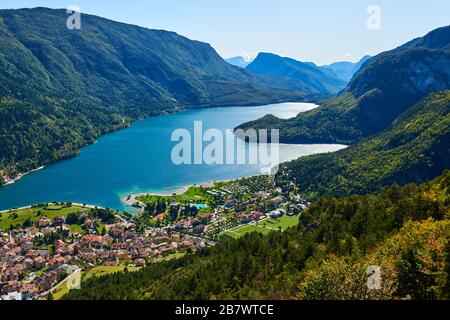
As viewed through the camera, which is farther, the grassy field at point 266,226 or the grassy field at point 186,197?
the grassy field at point 186,197

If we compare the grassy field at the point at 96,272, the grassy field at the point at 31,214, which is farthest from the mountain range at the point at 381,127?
the grassy field at the point at 96,272

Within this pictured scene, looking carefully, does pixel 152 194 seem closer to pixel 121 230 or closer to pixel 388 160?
pixel 121 230

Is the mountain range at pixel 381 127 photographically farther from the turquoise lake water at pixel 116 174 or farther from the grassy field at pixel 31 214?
the grassy field at pixel 31 214

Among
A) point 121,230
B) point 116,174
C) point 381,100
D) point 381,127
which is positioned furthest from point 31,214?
point 381,100

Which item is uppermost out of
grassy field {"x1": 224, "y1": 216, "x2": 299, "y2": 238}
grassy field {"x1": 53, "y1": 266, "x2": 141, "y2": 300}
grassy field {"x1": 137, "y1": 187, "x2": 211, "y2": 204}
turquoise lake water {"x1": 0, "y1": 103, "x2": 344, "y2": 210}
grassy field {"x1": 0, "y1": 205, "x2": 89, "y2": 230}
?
turquoise lake water {"x1": 0, "y1": 103, "x2": 344, "y2": 210}

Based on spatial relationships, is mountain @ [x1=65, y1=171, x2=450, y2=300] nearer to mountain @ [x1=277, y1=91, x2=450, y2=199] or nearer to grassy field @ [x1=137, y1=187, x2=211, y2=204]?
grassy field @ [x1=137, y1=187, x2=211, y2=204]

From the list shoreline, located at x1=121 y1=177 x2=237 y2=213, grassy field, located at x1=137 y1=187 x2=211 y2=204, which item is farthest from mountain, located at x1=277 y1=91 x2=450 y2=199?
grassy field, located at x1=137 y1=187 x2=211 y2=204
